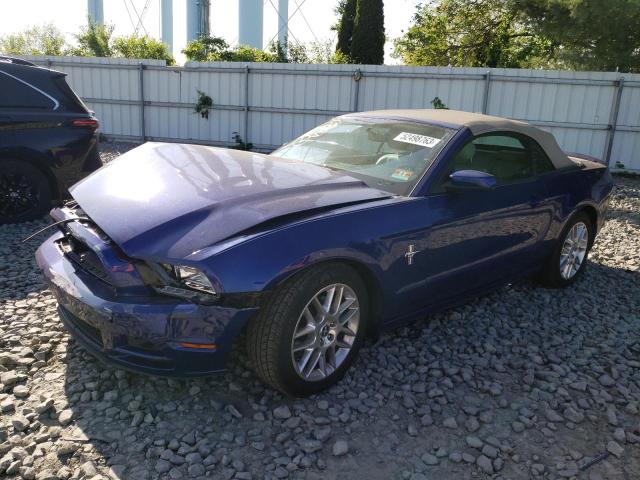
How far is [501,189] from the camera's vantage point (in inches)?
156

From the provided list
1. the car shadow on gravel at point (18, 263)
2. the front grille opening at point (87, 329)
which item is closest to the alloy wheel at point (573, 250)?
the front grille opening at point (87, 329)

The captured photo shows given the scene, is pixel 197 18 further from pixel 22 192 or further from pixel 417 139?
pixel 417 139

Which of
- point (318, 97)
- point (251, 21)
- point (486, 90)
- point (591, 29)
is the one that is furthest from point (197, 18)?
point (591, 29)

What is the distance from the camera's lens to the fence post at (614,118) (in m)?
10.9

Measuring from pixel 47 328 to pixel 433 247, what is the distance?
2.49 m

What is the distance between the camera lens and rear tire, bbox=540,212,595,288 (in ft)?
15.5

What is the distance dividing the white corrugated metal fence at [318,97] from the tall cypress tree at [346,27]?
529 inches

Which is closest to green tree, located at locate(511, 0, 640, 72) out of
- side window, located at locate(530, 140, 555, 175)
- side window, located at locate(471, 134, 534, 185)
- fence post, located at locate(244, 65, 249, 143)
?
fence post, located at locate(244, 65, 249, 143)

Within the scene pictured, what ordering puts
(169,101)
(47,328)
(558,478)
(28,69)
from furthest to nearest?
(169,101)
(28,69)
(47,328)
(558,478)

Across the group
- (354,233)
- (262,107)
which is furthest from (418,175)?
(262,107)

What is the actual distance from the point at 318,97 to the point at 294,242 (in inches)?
401

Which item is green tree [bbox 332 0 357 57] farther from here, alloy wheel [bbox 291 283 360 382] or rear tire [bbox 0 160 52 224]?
alloy wheel [bbox 291 283 360 382]

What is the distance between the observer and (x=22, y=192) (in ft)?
19.7

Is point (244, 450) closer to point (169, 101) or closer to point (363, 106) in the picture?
point (363, 106)
